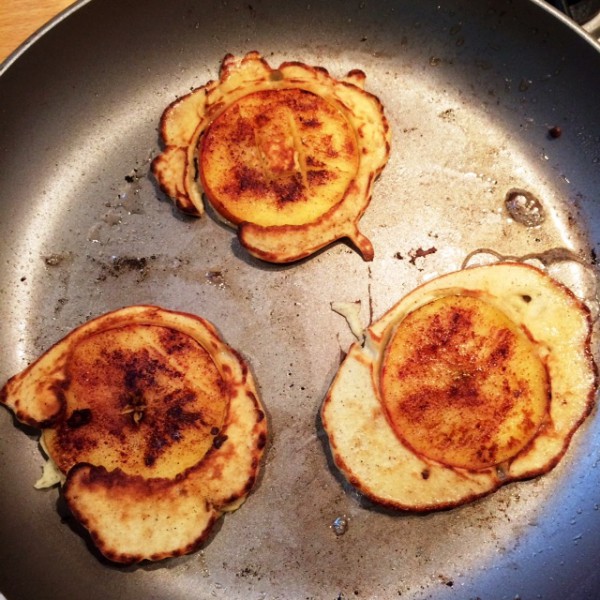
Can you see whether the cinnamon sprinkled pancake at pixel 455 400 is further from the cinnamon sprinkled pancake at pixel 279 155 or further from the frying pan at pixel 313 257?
the cinnamon sprinkled pancake at pixel 279 155

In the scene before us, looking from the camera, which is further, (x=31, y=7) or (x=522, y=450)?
(x=31, y=7)

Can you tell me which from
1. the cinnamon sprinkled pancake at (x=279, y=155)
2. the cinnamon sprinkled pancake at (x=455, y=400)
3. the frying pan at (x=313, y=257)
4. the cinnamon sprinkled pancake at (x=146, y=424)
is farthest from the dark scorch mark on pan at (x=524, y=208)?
the cinnamon sprinkled pancake at (x=146, y=424)

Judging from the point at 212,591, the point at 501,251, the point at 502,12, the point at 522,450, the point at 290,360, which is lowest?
the point at 212,591

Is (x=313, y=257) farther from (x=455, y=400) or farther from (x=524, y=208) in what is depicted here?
(x=524, y=208)

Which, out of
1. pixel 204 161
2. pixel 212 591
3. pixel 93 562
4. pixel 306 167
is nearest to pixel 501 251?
pixel 306 167

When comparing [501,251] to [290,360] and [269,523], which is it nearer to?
[290,360]
